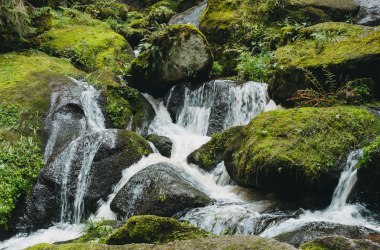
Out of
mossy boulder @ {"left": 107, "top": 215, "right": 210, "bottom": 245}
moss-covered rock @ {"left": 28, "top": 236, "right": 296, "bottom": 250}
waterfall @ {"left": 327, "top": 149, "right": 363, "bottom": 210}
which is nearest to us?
moss-covered rock @ {"left": 28, "top": 236, "right": 296, "bottom": 250}

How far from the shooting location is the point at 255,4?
15.6 meters

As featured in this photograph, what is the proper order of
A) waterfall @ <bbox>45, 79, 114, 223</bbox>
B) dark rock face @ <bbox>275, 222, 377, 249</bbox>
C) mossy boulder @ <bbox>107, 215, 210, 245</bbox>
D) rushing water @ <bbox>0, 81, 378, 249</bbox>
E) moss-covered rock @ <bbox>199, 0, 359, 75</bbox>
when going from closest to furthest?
mossy boulder @ <bbox>107, 215, 210, 245</bbox> < dark rock face @ <bbox>275, 222, 377, 249</bbox> < rushing water @ <bbox>0, 81, 378, 249</bbox> < waterfall @ <bbox>45, 79, 114, 223</bbox> < moss-covered rock @ <bbox>199, 0, 359, 75</bbox>

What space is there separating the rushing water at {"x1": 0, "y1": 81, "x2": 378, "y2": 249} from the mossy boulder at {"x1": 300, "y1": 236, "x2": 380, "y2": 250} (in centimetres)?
300

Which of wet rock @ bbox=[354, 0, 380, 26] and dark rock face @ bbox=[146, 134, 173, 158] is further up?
wet rock @ bbox=[354, 0, 380, 26]

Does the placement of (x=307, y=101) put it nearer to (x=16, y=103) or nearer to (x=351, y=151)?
(x=351, y=151)

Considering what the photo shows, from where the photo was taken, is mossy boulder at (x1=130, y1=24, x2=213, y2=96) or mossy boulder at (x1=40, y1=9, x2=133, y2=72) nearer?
mossy boulder at (x1=130, y1=24, x2=213, y2=96)

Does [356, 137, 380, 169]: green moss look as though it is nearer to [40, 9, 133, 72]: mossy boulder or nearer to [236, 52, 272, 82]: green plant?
[236, 52, 272, 82]: green plant

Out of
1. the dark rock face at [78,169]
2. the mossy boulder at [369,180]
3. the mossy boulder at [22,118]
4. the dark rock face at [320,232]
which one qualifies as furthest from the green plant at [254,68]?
the dark rock face at [320,232]

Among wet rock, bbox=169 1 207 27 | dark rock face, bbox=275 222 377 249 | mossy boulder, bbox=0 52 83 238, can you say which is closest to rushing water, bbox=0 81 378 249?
dark rock face, bbox=275 222 377 249

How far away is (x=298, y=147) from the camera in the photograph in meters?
7.12

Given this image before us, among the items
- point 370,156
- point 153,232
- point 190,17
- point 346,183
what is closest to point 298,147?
point 346,183

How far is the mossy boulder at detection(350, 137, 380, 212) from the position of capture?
20.8 feet

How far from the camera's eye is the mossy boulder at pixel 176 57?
12.2 m

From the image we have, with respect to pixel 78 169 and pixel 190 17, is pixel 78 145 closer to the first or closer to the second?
pixel 78 169
